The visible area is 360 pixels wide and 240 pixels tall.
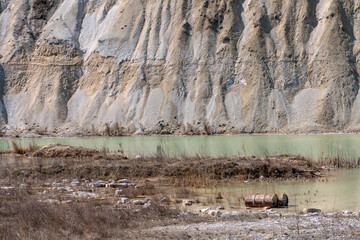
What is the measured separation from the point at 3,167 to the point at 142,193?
8.41m

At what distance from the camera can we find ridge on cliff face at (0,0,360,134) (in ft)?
157

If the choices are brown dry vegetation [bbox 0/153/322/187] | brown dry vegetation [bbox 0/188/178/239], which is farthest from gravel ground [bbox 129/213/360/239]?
brown dry vegetation [bbox 0/153/322/187]

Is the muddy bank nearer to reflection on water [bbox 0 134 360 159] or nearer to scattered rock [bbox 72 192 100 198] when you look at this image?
reflection on water [bbox 0 134 360 159]

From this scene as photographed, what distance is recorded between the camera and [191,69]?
175ft

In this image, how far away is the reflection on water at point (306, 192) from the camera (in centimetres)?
1221

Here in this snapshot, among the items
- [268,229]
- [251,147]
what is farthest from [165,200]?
→ [251,147]

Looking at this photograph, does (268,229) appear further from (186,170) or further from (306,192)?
(186,170)

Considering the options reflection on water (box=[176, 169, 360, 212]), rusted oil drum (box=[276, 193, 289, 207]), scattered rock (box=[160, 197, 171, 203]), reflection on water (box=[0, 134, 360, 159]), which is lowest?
reflection on water (box=[0, 134, 360, 159])

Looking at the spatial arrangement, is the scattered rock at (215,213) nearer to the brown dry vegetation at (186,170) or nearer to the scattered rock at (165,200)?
the scattered rock at (165,200)

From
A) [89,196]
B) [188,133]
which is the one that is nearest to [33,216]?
[89,196]

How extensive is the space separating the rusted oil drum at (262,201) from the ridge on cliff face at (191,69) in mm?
34221

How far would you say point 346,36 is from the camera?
165 feet

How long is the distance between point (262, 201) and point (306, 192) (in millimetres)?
3064

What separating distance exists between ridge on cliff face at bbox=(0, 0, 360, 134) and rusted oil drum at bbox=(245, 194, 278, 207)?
34221mm
